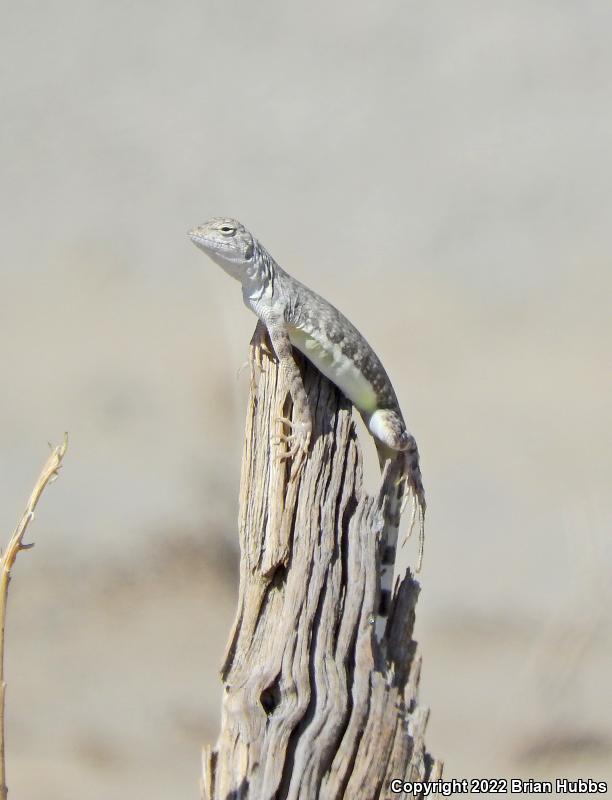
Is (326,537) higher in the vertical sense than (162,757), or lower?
lower

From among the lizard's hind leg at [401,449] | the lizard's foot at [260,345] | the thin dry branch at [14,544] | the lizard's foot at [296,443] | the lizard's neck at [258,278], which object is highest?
the lizard's neck at [258,278]

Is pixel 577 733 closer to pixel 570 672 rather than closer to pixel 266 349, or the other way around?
pixel 570 672

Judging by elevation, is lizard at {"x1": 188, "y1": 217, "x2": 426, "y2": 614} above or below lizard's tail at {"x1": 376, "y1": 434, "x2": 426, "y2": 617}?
above

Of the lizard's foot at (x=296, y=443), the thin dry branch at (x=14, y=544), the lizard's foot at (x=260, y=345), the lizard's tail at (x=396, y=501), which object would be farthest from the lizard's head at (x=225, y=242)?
the thin dry branch at (x=14, y=544)

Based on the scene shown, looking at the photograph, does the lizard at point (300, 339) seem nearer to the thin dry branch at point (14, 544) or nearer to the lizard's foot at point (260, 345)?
the lizard's foot at point (260, 345)

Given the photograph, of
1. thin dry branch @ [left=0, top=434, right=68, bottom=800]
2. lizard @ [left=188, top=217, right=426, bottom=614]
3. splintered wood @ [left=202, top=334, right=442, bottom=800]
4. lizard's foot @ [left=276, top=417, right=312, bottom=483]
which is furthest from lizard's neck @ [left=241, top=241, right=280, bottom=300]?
thin dry branch @ [left=0, top=434, right=68, bottom=800]

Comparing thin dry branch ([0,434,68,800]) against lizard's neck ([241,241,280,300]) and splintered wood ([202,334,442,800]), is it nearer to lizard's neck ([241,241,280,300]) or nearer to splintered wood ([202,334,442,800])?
splintered wood ([202,334,442,800])

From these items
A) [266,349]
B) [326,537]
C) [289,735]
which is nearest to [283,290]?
[266,349]
